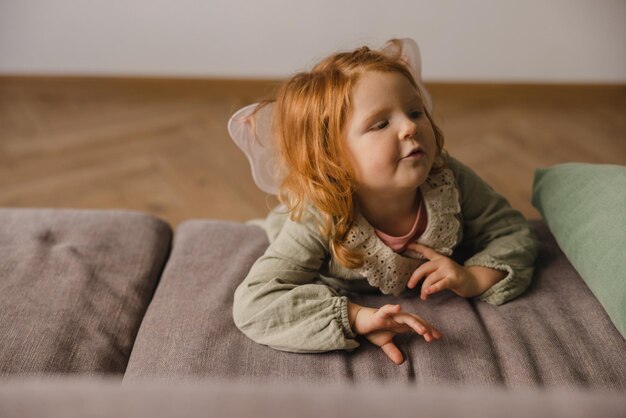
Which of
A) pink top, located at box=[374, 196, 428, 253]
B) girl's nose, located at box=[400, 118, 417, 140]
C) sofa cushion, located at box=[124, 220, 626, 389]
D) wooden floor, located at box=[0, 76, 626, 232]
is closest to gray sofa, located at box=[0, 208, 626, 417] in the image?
sofa cushion, located at box=[124, 220, 626, 389]

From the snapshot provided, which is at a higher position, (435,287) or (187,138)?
(435,287)

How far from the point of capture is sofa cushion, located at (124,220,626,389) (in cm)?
109

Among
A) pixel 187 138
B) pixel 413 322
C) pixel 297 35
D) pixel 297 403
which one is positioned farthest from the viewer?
pixel 297 35

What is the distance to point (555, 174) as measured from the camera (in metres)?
1.40

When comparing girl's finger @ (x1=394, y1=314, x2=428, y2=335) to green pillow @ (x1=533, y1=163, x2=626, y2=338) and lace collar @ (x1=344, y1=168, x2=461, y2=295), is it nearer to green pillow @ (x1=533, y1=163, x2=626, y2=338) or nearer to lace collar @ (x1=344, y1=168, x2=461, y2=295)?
lace collar @ (x1=344, y1=168, x2=461, y2=295)

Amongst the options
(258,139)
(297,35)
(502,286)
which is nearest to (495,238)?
(502,286)

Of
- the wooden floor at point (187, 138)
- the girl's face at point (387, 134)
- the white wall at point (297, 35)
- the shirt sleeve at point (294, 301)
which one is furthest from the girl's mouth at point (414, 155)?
the white wall at point (297, 35)

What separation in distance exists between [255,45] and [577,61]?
4.73 ft

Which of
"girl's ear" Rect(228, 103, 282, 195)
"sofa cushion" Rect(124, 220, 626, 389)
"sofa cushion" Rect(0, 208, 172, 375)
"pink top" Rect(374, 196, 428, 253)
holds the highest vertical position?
"girl's ear" Rect(228, 103, 282, 195)

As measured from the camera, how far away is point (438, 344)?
3.77 feet

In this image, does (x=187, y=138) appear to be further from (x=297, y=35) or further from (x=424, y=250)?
(x=424, y=250)

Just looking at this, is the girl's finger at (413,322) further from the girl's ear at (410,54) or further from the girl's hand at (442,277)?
the girl's ear at (410,54)

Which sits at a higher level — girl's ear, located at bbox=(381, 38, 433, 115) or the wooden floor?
girl's ear, located at bbox=(381, 38, 433, 115)

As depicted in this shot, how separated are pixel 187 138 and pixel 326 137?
5.34ft
